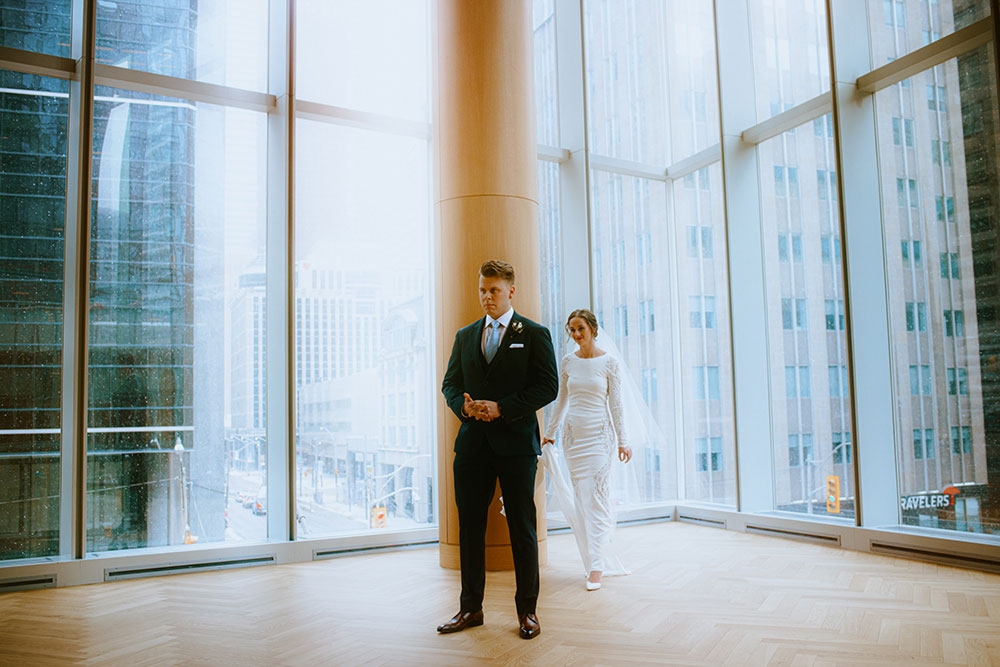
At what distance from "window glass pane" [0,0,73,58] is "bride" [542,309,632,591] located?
12.2ft

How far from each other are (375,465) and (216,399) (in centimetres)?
123

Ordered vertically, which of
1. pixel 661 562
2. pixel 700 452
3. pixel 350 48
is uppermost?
pixel 350 48

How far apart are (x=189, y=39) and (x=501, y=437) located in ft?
12.6

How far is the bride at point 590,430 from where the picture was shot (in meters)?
4.23

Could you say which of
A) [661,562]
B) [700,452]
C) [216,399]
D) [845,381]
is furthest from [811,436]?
[216,399]

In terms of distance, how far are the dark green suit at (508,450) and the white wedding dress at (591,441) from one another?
0.96 m

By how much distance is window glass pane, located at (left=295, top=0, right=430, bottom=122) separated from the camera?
219 inches

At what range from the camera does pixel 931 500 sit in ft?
15.7

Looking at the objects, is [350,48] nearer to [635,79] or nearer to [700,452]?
[635,79]

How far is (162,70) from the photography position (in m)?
5.12

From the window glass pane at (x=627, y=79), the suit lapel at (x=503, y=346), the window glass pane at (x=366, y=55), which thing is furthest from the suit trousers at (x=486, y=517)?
the window glass pane at (x=627, y=79)

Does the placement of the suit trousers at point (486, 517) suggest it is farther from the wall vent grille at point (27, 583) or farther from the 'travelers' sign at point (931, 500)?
the 'travelers' sign at point (931, 500)

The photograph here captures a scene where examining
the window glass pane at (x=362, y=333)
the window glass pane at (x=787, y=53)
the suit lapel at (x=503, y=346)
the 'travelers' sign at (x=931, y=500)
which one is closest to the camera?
the suit lapel at (x=503, y=346)

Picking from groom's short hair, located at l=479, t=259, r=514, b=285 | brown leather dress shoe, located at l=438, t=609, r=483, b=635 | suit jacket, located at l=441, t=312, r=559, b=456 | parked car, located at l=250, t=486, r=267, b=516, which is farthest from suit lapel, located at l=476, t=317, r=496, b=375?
parked car, located at l=250, t=486, r=267, b=516
